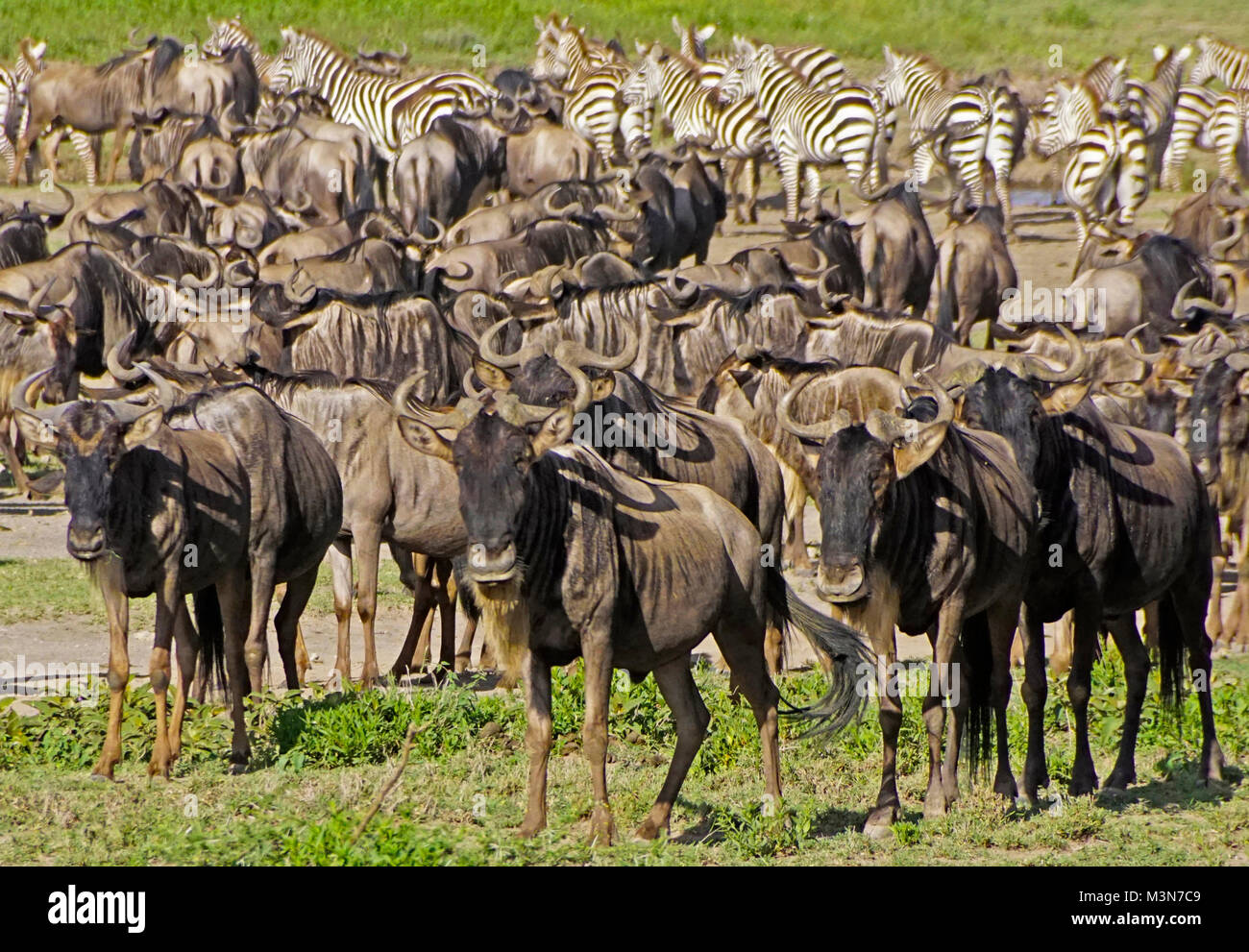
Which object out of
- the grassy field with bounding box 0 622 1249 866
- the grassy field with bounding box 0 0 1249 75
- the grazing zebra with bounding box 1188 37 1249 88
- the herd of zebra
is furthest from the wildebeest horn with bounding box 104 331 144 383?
the grassy field with bounding box 0 0 1249 75

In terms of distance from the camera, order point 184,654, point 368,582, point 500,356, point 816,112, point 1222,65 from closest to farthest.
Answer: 1. point 184,654
2. point 500,356
3. point 368,582
4. point 816,112
5. point 1222,65

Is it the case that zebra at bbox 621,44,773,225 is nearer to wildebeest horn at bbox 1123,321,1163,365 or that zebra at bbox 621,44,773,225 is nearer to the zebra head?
the zebra head

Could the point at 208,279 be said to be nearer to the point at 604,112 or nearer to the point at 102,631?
the point at 102,631

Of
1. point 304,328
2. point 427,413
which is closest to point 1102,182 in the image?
point 304,328

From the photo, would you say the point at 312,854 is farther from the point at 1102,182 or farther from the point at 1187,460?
the point at 1102,182

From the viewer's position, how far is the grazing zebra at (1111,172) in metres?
24.0

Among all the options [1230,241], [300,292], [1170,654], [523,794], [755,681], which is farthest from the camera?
[1230,241]

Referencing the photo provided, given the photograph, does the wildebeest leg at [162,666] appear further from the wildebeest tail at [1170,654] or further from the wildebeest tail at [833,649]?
the wildebeest tail at [1170,654]

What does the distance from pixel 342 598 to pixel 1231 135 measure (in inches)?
863

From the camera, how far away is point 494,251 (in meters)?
17.5

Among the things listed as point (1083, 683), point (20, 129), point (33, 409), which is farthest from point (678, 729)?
point (20, 129)

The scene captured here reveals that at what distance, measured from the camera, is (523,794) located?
7277mm

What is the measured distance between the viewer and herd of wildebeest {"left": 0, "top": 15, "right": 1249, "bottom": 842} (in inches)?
258
